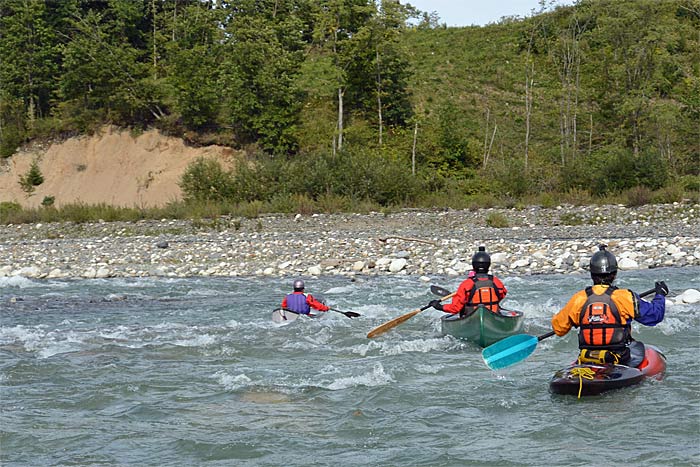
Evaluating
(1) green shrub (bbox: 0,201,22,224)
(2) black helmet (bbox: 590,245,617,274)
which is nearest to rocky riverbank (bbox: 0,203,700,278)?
(1) green shrub (bbox: 0,201,22,224)

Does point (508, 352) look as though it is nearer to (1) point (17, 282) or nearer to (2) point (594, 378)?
(2) point (594, 378)

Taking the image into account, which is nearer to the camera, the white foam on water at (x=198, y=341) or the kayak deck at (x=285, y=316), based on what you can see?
the white foam on water at (x=198, y=341)

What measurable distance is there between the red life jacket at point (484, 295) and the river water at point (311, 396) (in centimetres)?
54

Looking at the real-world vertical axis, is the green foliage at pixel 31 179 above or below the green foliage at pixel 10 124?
below

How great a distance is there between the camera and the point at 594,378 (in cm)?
732

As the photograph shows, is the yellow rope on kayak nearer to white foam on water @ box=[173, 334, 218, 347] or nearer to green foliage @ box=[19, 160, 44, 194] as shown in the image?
white foam on water @ box=[173, 334, 218, 347]

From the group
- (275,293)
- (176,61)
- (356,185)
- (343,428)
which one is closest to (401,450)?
(343,428)

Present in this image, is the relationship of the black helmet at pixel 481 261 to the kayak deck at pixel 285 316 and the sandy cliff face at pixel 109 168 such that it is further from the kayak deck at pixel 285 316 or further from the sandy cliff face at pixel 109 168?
the sandy cliff face at pixel 109 168

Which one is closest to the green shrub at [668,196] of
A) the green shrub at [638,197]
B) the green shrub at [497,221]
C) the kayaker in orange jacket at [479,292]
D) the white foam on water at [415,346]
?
the green shrub at [638,197]

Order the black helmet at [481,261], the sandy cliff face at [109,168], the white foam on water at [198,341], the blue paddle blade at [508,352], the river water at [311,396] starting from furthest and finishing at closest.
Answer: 1. the sandy cliff face at [109,168]
2. the white foam on water at [198,341]
3. the black helmet at [481,261]
4. the blue paddle blade at [508,352]
5. the river water at [311,396]

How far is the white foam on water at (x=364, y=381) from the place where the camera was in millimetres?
8234

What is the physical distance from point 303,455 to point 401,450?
77 cm

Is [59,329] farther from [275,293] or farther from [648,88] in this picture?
[648,88]

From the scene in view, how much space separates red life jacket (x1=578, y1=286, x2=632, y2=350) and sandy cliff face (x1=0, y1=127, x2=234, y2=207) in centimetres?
2749
